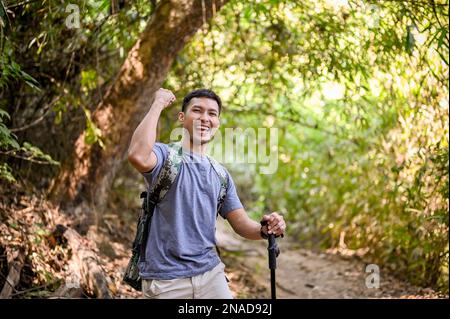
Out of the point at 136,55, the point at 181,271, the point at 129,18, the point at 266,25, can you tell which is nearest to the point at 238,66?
the point at 266,25

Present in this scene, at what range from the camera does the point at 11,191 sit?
170 inches

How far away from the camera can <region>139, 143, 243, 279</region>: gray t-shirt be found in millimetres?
2383

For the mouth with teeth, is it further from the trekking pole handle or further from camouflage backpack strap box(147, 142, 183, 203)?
the trekking pole handle

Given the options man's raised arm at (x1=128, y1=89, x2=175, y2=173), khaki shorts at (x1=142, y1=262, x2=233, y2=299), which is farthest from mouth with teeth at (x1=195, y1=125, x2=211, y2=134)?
khaki shorts at (x1=142, y1=262, x2=233, y2=299)

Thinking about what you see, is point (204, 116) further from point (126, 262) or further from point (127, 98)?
point (126, 262)

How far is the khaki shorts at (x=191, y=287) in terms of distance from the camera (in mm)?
2361

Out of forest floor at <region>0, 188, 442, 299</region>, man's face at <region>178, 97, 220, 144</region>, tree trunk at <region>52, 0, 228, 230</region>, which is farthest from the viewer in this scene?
tree trunk at <region>52, 0, 228, 230</region>

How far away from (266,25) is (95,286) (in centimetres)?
341

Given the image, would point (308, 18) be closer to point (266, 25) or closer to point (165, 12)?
point (266, 25)

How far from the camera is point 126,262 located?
512 cm

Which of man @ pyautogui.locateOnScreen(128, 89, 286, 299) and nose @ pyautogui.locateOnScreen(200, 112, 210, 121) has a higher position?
nose @ pyautogui.locateOnScreen(200, 112, 210, 121)

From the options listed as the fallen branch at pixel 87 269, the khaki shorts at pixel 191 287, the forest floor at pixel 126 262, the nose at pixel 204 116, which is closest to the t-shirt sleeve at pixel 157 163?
the nose at pixel 204 116

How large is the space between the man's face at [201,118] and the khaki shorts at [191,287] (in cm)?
56

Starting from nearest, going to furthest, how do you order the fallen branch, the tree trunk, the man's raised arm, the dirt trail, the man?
the man's raised arm < the man < the fallen branch < the tree trunk < the dirt trail
